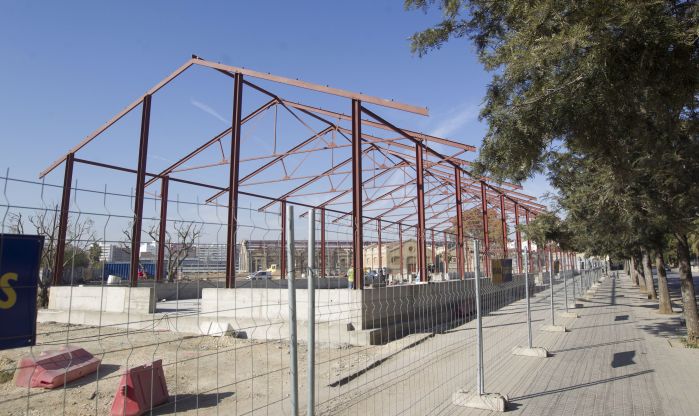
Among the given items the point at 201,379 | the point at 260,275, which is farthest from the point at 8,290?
the point at 260,275

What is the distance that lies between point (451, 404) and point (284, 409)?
224cm

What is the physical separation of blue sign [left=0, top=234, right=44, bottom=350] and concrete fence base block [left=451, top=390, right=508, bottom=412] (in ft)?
16.0

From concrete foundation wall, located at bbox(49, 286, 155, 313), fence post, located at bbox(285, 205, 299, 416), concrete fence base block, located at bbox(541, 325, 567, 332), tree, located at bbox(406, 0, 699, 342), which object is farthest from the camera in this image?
concrete foundation wall, located at bbox(49, 286, 155, 313)

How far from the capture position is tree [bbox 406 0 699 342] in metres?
3.71

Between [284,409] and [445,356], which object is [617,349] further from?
[284,409]

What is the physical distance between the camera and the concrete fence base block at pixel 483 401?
5.56m

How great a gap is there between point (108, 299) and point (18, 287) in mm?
14418

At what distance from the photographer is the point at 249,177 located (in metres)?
22.4

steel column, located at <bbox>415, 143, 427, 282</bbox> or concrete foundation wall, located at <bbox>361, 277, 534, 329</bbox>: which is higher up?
steel column, located at <bbox>415, 143, 427, 282</bbox>

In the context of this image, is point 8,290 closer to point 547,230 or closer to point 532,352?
point 532,352

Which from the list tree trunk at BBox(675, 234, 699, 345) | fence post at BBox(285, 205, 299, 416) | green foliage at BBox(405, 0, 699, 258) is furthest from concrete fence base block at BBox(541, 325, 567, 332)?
fence post at BBox(285, 205, 299, 416)

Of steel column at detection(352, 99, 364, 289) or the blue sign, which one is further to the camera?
steel column at detection(352, 99, 364, 289)

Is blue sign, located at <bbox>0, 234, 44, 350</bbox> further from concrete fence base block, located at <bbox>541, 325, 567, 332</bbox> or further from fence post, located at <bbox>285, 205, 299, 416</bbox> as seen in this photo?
concrete fence base block, located at <bbox>541, 325, 567, 332</bbox>


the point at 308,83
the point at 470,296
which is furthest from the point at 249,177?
the point at 470,296
